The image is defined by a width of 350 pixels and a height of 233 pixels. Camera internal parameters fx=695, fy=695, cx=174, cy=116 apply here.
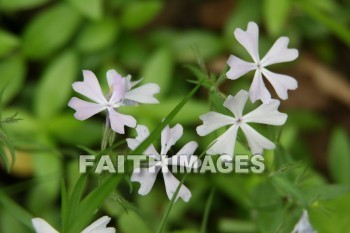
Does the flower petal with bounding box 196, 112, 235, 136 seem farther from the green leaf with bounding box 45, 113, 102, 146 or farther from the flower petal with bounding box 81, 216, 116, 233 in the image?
the green leaf with bounding box 45, 113, 102, 146

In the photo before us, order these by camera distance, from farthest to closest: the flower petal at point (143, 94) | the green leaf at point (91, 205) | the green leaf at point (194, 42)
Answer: the green leaf at point (194, 42), the flower petal at point (143, 94), the green leaf at point (91, 205)

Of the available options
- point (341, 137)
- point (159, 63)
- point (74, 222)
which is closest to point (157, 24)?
point (159, 63)

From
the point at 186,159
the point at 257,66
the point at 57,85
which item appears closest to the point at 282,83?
the point at 257,66

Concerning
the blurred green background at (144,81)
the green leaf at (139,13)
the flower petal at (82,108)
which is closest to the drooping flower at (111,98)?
the flower petal at (82,108)

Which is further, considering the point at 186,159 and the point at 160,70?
the point at 160,70

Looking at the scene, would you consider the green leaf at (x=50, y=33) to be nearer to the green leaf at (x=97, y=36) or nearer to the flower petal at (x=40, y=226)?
the green leaf at (x=97, y=36)

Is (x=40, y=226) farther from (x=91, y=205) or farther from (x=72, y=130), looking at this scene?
(x=72, y=130)

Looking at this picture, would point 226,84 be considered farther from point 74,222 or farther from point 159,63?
point 74,222
